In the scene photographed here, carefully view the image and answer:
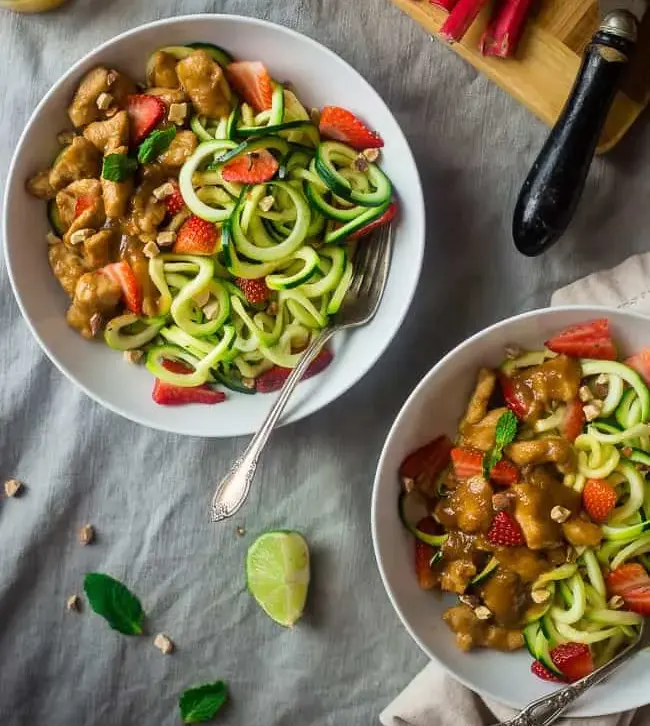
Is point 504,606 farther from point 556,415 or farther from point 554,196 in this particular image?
point 554,196

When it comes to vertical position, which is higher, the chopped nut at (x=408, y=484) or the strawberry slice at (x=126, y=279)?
the strawberry slice at (x=126, y=279)

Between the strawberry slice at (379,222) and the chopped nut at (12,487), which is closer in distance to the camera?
the strawberry slice at (379,222)

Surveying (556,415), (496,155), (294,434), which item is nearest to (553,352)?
(556,415)

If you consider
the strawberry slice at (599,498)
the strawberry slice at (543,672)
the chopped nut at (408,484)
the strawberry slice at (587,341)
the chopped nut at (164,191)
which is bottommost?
the strawberry slice at (543,672)

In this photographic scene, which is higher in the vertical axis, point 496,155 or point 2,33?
point 496,155

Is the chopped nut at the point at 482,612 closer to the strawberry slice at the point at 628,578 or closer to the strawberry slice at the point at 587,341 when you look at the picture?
the strawberry slice at the point at 628,578

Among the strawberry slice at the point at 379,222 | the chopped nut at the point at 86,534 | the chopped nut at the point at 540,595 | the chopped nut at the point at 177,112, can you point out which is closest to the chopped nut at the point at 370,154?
the strawberry slice at the point at 379,222

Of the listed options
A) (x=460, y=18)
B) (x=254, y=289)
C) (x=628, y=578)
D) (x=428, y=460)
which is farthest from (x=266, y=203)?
(x=628, y=578)
